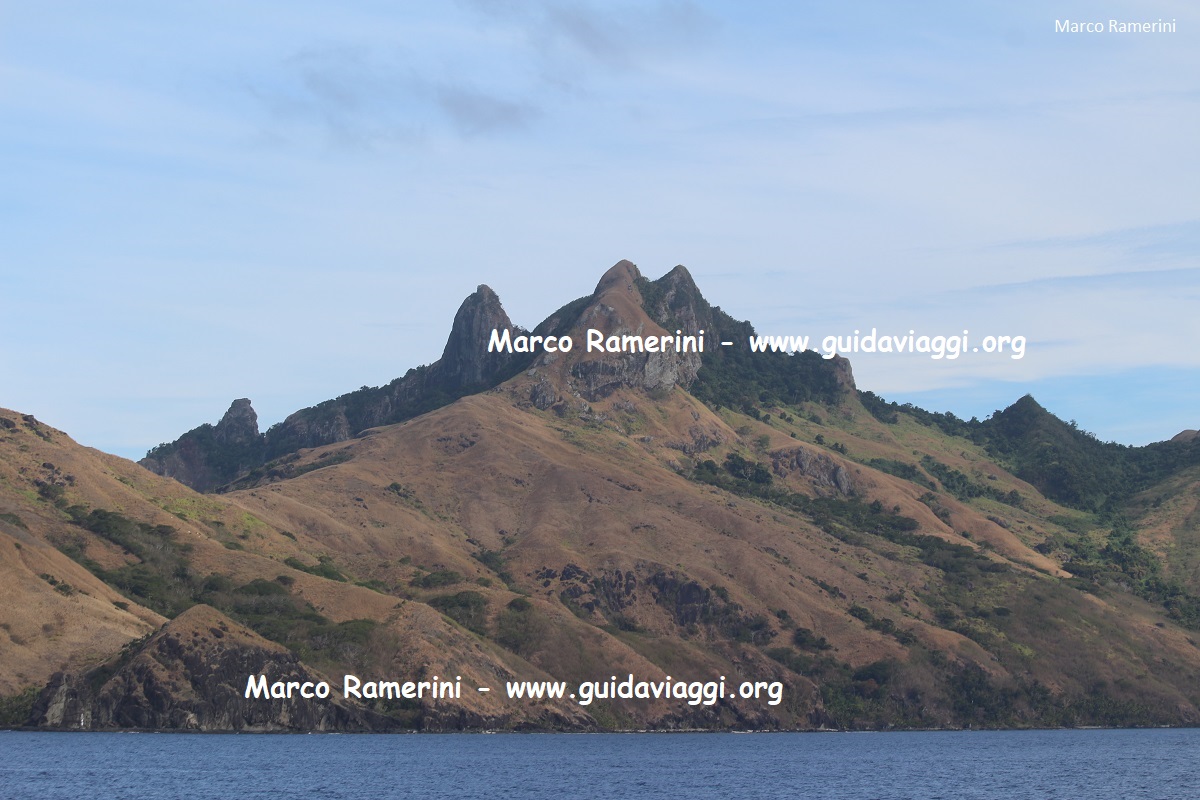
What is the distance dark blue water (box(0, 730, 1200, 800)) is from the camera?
127 m

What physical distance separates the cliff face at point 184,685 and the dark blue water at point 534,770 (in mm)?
3320

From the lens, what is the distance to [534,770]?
502 ft

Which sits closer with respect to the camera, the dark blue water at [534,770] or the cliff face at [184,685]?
the dark blue water at [534,770]

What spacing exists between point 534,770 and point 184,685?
55038 millimetres

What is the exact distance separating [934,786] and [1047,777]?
59.6 ft

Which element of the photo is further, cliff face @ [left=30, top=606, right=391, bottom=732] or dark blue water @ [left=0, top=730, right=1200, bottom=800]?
cliff face @ [left=30, top=606, right=391, bottom=732]

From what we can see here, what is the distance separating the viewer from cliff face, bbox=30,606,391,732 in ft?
585

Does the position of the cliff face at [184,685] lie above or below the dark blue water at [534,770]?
above

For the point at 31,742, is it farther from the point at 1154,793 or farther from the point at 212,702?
the point at 1154,793

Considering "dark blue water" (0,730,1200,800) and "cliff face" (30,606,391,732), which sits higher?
"cliff face" (30,606,391,732)

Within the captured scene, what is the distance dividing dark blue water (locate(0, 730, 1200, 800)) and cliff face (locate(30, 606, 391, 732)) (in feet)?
10.9

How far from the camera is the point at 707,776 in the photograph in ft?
498

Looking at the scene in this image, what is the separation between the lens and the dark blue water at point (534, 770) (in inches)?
5017

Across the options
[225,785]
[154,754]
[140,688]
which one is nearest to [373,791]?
[225,785]
